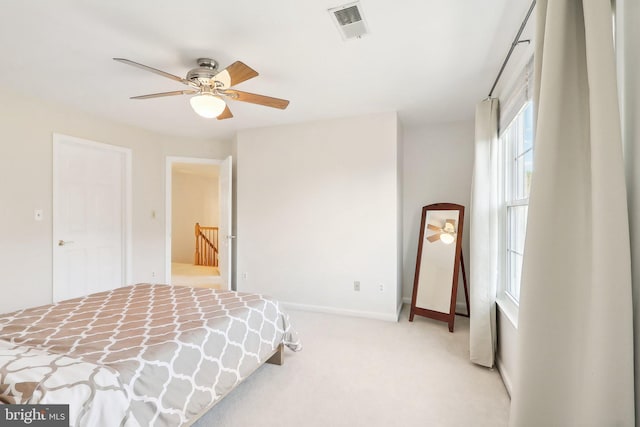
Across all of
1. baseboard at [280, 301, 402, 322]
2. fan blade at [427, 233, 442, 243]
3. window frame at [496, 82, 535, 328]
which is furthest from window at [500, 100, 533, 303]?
baseboard at [280, 301, 402, 322]

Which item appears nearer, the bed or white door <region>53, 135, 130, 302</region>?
the bed

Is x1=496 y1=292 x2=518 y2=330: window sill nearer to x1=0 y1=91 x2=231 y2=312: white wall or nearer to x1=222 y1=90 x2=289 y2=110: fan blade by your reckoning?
x1=222 y1=90 x2=289 y2=110: fan blade

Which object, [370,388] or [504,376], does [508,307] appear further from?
[370,388]

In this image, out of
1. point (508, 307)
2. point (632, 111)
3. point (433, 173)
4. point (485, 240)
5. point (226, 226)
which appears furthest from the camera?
point (226, 226)

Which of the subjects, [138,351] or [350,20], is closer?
[138,351]

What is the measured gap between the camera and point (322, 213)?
371cm

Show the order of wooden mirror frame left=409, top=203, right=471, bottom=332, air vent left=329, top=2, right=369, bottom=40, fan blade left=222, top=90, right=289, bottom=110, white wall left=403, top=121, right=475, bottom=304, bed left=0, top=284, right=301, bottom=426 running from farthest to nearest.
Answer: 1. white wall left=403, top=121, right=475, bottom=304
2. wooden mirror frame left=409, top=203, right=471, bottom=332
3. fan blade left=222, top=90, right=289, bottom=110
4. air vent left=329, top=2, right=369, bottom=40
5. bed left=0, top=284, right=301, bottom=426

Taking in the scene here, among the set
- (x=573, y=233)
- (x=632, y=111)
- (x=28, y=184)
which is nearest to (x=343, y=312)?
(x=573, y=233)

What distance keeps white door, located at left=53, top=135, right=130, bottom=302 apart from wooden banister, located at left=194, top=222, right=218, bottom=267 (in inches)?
130

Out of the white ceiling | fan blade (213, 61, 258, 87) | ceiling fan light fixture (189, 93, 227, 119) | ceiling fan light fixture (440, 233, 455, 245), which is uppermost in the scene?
the white ceiling

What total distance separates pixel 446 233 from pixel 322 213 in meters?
1.50

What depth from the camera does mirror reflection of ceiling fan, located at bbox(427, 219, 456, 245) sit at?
3.50 metres

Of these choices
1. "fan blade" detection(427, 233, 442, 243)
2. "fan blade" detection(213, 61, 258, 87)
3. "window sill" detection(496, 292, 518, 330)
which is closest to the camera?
"fan blade" detection(213, 61, 258, 87)

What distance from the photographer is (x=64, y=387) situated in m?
1.06
